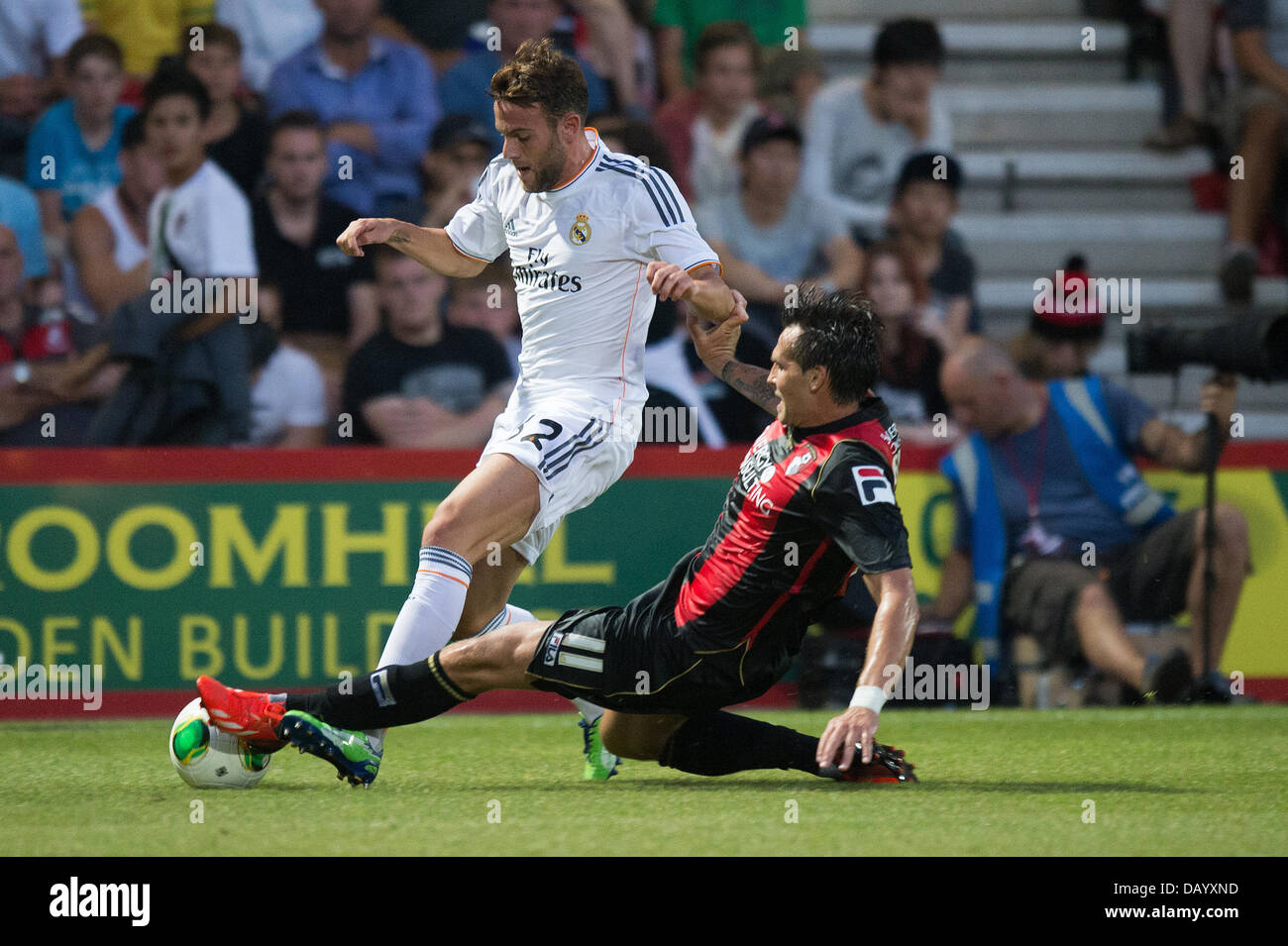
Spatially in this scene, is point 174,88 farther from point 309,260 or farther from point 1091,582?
point 1091,582

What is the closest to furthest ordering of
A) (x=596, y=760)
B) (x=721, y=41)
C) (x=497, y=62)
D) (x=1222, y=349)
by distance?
1. (x=596, y=760)
2. (x=1222, y=349)
3. (x=497, y=62)
4. (x=721, y=41)

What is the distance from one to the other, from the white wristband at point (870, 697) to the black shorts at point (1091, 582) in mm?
3529

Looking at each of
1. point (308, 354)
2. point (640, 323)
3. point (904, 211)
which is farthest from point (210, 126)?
point (640, 323)

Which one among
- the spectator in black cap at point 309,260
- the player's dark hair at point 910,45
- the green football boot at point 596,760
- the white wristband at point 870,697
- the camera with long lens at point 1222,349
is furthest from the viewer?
the player's dark hair at point 910,45

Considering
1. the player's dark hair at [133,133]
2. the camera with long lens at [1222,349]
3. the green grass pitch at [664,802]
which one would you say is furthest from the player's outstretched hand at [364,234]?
the player's dark hair at [133,133]

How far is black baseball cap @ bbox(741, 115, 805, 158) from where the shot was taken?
925 centimetres

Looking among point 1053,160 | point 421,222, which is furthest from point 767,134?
point 1053,160

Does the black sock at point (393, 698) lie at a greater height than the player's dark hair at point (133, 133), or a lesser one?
lesser

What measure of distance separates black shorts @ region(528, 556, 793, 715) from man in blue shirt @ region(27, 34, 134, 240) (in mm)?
5593

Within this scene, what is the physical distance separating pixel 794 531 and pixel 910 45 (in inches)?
245

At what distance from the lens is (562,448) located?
514 cm

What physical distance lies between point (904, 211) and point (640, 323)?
4258 millimetres

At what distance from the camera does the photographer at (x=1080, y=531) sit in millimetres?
7469

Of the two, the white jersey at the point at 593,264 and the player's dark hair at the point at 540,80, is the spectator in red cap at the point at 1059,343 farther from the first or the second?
the player's dark hair at the point at 540,80
